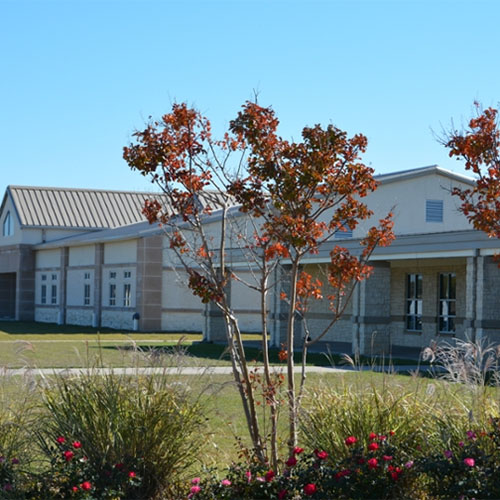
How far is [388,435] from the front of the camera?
7832 mm

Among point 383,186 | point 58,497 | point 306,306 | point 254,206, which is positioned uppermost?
point 383,186

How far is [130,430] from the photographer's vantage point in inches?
307

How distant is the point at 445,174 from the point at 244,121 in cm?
2146

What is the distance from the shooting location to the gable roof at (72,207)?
56.9m

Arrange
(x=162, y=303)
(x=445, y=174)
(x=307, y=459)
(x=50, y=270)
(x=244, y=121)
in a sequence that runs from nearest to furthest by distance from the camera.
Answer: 1. (x=307, y=459)
2. (x=244, y=121)
3. (x=445, y=174)
4. (x=162, y=303)
5. (x=50, y=270)

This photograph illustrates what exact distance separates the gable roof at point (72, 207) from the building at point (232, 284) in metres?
0.07

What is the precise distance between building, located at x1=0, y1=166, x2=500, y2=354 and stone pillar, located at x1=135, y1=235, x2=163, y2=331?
5 cm

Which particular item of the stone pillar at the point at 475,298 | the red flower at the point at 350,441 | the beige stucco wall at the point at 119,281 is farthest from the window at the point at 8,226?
the red flower at the point at 350,441

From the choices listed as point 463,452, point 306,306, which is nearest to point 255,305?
point 306,306

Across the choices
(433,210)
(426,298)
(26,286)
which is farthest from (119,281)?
(433,210)

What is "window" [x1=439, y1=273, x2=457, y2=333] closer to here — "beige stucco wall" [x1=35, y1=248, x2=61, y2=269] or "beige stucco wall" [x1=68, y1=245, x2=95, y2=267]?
"beige stucco wall" [x1=68, y1=245, x2=95, y2=267]

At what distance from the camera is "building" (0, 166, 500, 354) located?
85.7ft

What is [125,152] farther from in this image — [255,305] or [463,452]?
[255,305]

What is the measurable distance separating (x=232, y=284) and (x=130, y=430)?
3556 cm
